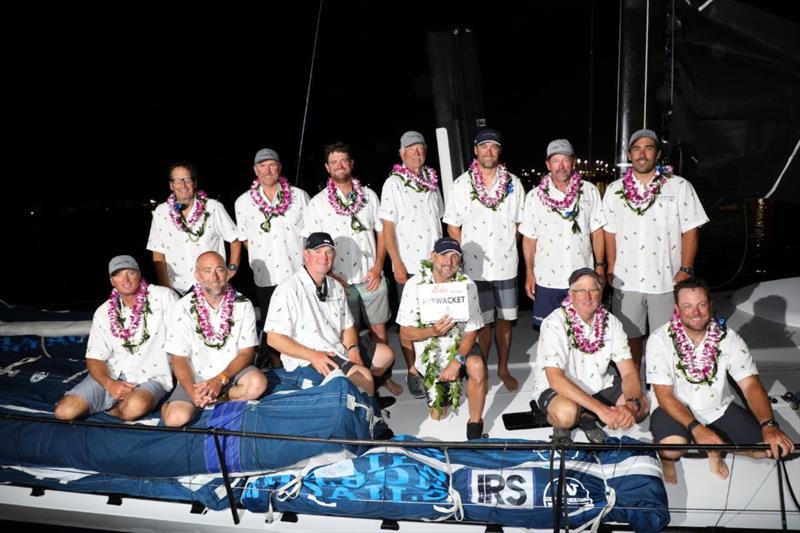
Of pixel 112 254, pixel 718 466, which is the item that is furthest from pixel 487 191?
pixel 112 254

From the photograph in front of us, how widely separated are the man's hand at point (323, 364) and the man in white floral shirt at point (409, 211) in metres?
1.03

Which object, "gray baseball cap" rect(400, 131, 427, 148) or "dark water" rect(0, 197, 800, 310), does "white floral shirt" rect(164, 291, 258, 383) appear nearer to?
"gray baseball cap" rect(400, 131, 427, 148)

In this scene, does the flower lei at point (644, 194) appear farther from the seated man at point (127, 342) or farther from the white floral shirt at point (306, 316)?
the seated man at point (127, 342)

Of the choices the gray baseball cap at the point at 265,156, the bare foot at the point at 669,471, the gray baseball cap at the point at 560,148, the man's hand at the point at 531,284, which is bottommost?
the bare foot at the point at 669,471

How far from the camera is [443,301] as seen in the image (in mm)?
3822

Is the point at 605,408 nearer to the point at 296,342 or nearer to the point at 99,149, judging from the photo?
the point at 296,342

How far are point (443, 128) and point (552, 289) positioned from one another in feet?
8.66

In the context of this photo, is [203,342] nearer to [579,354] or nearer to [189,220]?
[189,220]

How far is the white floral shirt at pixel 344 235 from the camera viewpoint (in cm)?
455

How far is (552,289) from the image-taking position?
434cm

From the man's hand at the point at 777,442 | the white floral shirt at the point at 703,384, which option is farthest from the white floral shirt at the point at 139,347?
the man's hand at the point at 777,442

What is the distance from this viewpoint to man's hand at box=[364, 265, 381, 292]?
177 inches

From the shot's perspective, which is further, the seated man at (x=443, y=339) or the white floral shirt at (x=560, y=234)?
the white floral shirt at (x=560, y=234)

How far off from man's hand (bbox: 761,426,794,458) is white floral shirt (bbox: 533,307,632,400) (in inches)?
31.9
